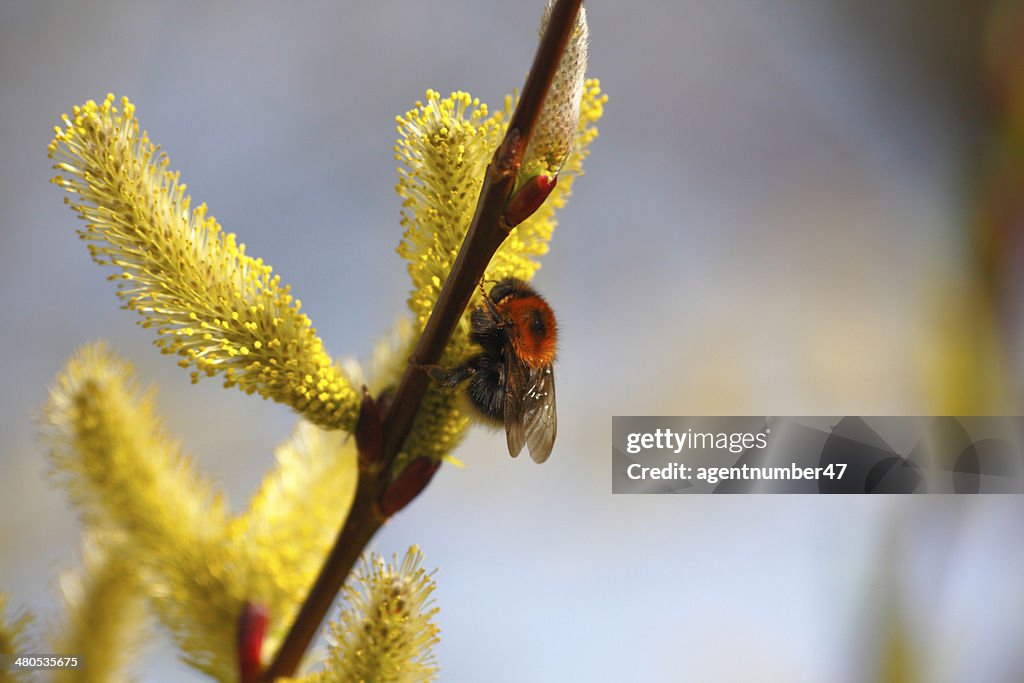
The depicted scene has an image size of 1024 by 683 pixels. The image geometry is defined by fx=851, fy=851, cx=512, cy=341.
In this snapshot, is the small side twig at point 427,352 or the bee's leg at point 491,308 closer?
the small side twig at point 427,352

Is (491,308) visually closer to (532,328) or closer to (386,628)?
(532,328)

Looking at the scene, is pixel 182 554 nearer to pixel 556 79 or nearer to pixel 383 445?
pixel 383 445

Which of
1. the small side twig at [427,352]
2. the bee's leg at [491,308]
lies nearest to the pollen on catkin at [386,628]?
the small side twig at [427,352]

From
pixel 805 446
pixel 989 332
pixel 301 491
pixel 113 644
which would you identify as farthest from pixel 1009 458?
pixel 113 644

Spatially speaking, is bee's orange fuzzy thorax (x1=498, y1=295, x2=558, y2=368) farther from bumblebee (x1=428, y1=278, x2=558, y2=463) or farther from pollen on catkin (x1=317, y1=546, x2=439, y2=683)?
pollen on catkin (x1=317, y1=546, x2=439, y2=683)

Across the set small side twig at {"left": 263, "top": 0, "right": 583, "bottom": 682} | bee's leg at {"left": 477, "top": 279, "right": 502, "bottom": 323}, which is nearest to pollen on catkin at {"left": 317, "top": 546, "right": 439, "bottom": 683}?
small side twig at {"left": 263, "top": 0, "right": 583, "bottom": 682}

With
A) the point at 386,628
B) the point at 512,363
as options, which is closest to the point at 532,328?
the point at 512,363

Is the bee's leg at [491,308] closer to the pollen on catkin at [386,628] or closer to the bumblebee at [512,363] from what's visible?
the bumblebee at [512,363]
